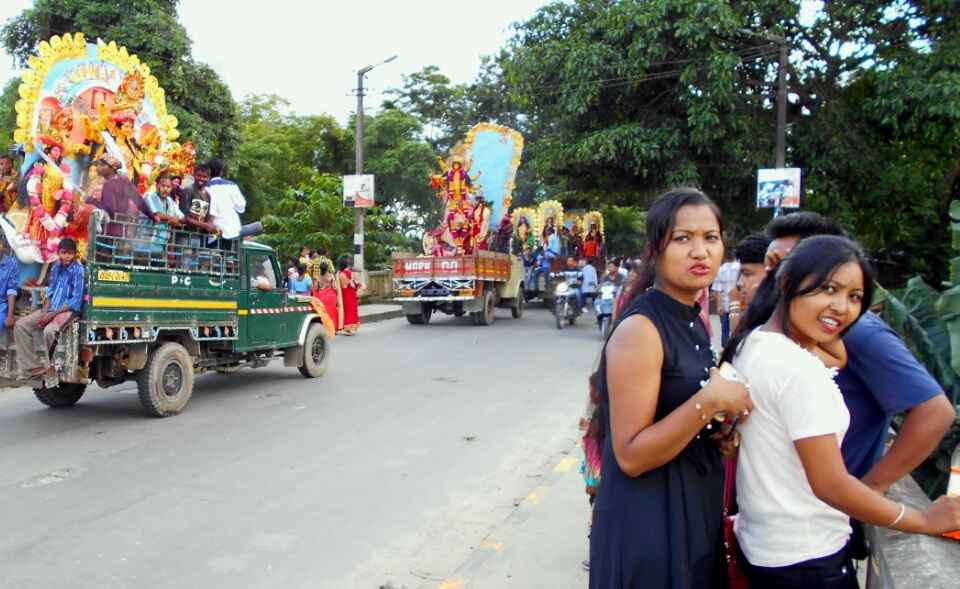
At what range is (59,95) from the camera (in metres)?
8.00

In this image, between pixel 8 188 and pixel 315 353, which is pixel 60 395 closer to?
pixel 8 188

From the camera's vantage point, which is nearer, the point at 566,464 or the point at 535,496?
the point at 535,496

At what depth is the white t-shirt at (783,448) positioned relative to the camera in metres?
1.77

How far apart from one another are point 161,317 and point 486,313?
10.4 meters

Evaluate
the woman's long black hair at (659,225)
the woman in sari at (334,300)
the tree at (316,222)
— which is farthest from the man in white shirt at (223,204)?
the tree at (316,222)

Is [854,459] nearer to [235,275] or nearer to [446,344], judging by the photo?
[235,275]

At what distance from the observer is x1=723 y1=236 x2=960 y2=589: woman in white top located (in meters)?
1.78

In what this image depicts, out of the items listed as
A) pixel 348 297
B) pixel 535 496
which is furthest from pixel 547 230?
pixel 535 496

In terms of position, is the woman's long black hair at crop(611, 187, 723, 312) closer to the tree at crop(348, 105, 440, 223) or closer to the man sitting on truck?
the man sitting on truck

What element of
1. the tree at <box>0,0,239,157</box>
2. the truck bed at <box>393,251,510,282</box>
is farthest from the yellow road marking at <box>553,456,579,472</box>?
the tree at <box>0,0,239,157</box>

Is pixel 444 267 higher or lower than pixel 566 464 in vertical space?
higher

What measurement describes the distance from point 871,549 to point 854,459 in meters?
0.34

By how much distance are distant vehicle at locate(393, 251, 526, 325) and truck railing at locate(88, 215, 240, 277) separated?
820 cm

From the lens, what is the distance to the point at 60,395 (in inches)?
318
